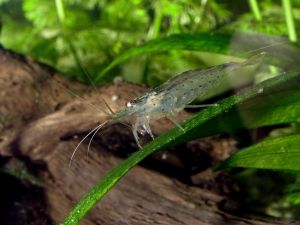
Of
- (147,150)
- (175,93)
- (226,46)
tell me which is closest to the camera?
(147,150)

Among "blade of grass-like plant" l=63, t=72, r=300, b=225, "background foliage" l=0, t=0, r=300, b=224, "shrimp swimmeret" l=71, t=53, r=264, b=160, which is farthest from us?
"background foliage" l=0, t=0, r=300, b=224

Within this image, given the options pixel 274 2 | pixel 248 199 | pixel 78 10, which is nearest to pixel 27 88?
pixel 248 199

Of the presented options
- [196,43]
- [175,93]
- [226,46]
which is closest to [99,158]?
[175,93]

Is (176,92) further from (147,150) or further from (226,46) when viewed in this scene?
(226,46)

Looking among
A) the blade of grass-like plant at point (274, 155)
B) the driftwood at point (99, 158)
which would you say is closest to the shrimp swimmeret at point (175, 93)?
the driftwood at point (99, 158)

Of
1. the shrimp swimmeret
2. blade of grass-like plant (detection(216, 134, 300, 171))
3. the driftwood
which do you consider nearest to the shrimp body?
the shrimp swimmeret

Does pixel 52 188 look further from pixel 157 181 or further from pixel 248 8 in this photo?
pixel 248 8

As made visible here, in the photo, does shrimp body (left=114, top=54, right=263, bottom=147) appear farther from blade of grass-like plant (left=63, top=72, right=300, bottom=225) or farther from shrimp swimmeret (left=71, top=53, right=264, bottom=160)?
blade of grass-like plant (left=63, top=72, right=300, bottom=225)
